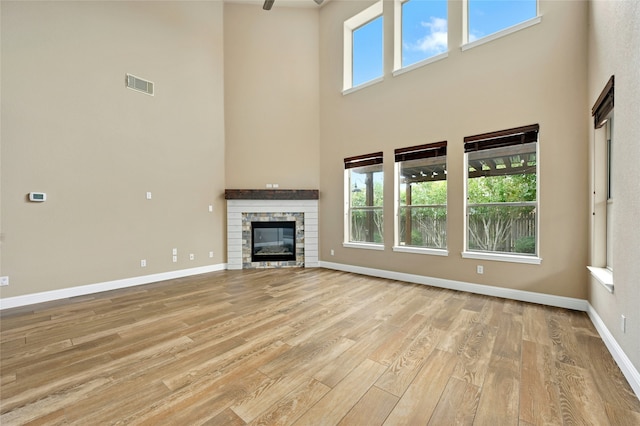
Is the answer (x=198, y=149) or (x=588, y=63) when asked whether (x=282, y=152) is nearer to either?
(x=198, y=149)

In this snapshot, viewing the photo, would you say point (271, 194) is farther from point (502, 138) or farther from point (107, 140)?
point (502, 138)

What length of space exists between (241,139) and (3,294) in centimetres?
416

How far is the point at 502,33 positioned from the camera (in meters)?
3.65

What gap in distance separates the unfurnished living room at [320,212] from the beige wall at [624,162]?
1.2 inches

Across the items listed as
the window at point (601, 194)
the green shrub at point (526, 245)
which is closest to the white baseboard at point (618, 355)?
the window at point (601, 194)

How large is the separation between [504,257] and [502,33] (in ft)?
9.89

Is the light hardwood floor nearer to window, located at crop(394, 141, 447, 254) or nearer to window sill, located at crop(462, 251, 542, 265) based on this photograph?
window sill, located at crop(462, 251, 542, 265)

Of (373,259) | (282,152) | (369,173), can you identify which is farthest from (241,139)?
(373,259)

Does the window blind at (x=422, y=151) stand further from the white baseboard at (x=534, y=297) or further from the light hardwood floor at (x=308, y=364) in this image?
the light hardwood floor at (x=308, y=364)

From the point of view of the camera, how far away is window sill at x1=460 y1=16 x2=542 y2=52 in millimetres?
3412

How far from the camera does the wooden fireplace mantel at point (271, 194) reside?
559 centimetres

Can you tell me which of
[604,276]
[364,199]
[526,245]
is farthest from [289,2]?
[604,276]

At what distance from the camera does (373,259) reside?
197 inches

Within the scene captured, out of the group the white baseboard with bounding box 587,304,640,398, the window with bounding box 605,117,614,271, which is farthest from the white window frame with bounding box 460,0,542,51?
the white baseboard with bounding box 587,304,640,398
